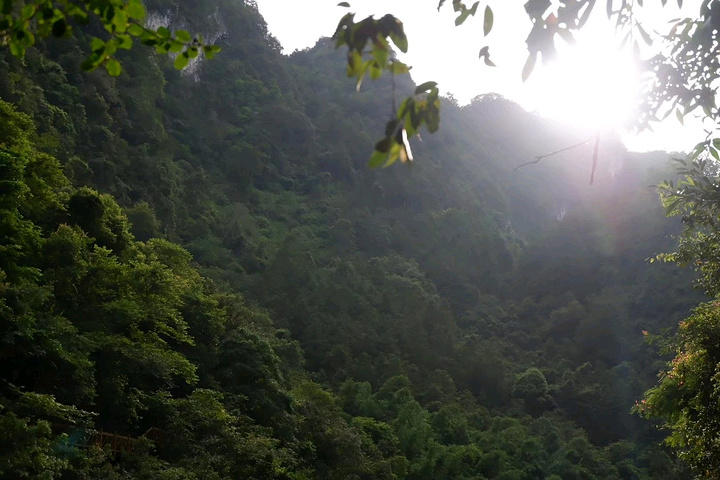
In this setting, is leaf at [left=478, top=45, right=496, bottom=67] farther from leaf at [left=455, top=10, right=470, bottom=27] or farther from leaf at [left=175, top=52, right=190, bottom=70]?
leaf at [left=175, top=52, right=190, bottom=70]

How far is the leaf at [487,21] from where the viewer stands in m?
2.11

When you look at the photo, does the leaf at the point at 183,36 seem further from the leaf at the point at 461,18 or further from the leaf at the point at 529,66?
the leaf at the point at 529,66

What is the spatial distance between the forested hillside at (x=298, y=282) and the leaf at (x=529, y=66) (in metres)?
0.61

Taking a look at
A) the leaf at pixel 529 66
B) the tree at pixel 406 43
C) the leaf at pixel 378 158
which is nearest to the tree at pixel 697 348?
the tree at pixel 406 43

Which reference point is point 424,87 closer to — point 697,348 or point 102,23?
point 102,23

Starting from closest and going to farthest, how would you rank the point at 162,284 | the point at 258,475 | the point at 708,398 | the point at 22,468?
the point at 22,468, the point at 708,398, the point at 258,475, the point at 162,284

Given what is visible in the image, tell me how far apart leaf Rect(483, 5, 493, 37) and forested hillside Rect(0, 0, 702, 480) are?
472 millimetres

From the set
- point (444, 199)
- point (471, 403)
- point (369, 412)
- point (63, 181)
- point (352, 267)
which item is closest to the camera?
point (63, 181)

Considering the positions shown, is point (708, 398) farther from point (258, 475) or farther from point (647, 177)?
point (647, 177)

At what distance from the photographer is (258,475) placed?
1040cm

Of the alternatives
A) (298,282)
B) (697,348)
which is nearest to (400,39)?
(697,348)

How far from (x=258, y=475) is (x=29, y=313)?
4.21 m

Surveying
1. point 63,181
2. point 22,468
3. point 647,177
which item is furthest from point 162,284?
point 647,177

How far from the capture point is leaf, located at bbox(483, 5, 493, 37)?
2.11 meters
